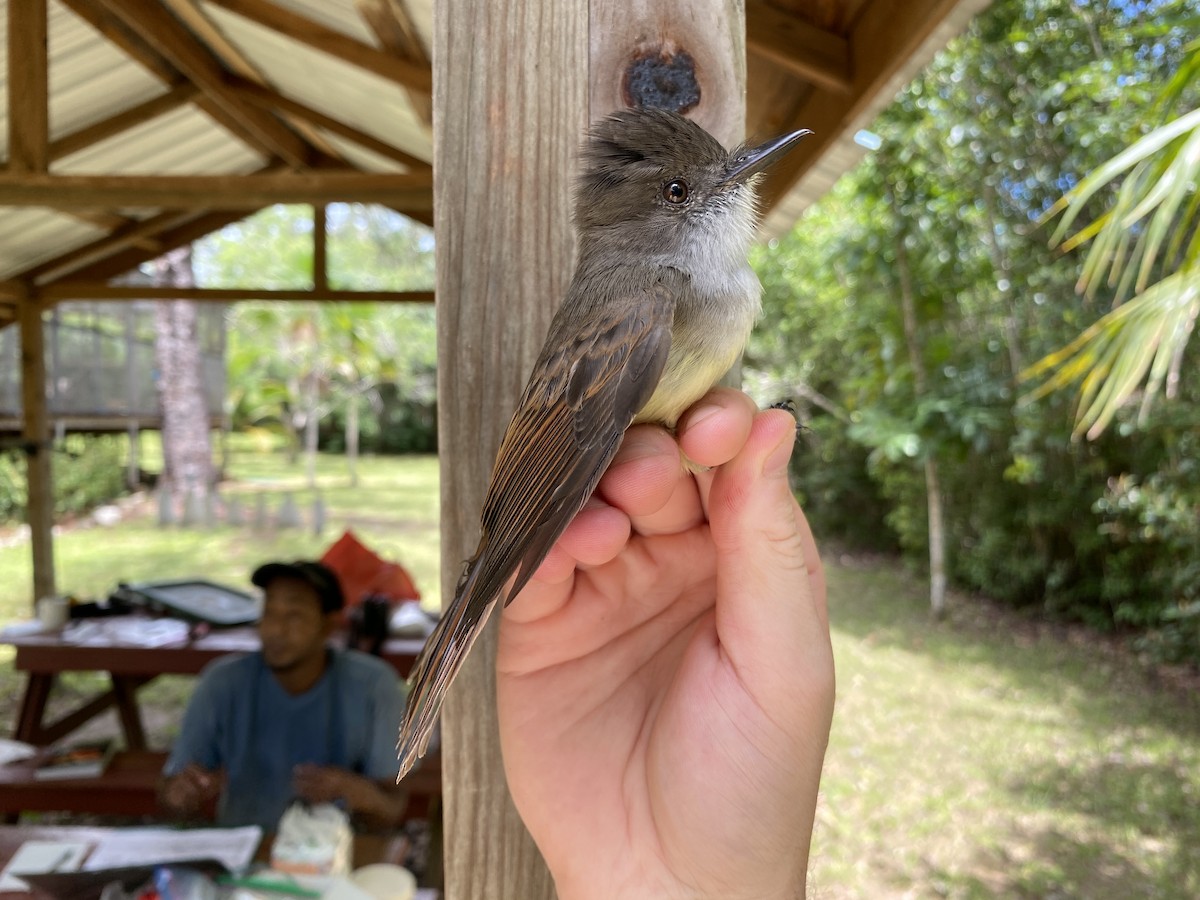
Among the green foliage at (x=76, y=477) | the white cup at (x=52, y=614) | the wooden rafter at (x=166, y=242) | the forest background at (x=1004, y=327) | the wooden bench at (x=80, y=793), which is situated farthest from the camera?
the green foliage at (x=76, y=477)

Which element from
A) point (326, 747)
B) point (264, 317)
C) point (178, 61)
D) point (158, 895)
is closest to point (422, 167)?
point (178, 61)

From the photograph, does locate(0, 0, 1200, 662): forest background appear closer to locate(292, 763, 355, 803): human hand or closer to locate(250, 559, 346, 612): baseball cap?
locate(250, 559, 346, 612): baseball cap

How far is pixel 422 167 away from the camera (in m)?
7.58

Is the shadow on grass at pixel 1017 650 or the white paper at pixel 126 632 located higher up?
the white paper at pixel 126 632

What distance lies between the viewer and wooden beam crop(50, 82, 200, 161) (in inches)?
258

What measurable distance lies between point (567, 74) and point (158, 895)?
299cm

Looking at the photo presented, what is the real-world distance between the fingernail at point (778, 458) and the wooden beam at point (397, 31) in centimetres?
319

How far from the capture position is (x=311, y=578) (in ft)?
16.3

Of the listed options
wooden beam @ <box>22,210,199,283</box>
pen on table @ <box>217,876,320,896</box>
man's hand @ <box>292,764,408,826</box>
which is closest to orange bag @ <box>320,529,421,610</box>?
man's hand @ <box>292,764,408,826</box>

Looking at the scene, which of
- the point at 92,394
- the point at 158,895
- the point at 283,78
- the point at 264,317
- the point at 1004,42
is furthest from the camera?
the point at 264,317

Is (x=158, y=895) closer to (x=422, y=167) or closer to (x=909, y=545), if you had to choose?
(x=422, y=167)

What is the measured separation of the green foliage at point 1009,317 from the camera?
8445 mm

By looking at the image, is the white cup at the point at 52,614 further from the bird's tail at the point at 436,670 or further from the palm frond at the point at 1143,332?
the palm frond at the point at 1143,332

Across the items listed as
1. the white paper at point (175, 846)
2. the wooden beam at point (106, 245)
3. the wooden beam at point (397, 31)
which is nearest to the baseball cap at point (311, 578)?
the white paper at point (175, 846)
